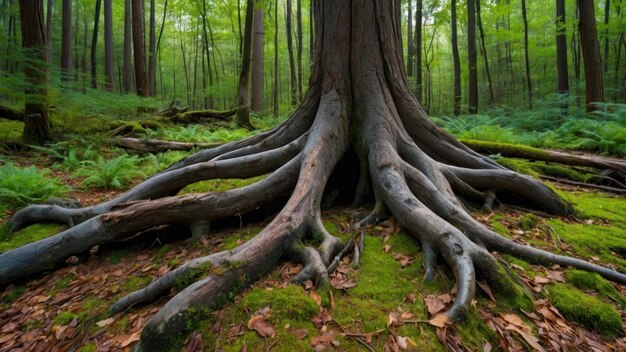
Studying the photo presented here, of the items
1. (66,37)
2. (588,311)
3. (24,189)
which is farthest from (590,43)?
(66,37)

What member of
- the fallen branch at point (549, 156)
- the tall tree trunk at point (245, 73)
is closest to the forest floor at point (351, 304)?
the fallen branch at point (549, 156)

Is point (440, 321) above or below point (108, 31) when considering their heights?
below

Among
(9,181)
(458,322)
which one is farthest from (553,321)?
(9,181)

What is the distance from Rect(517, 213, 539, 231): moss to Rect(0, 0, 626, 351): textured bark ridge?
1.48 feet

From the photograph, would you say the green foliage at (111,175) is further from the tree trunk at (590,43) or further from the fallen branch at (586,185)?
the tree trunk at (590,43)

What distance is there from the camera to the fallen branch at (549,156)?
480 cm

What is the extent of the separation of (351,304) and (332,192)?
6.73 ft

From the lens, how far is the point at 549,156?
17.5ft

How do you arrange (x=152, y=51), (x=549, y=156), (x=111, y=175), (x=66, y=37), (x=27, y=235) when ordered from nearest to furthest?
(x=27, y=235), (x=549, y=156), (x=111, y=175), (x=66, y=37), (x=152, y=51)

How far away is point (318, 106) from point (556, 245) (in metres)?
3.10

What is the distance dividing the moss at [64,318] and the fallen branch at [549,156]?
6232 mm

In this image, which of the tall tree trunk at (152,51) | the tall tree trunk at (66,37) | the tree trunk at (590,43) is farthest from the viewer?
the tall tree trunk at (152,51)

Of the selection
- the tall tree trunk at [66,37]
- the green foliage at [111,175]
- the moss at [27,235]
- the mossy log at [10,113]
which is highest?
the tall tree trunk at [66,37]

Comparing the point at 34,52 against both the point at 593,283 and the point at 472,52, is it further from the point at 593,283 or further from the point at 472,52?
the point at 472,52
